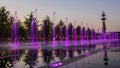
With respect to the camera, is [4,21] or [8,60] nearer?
[8,60]

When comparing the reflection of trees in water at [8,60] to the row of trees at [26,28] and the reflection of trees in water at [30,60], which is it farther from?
the row of trees at [26,28]

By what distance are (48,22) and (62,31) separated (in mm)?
19301

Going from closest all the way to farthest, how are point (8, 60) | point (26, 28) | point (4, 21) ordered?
point (8, 60)
point (4, 21)
point (26, 28)

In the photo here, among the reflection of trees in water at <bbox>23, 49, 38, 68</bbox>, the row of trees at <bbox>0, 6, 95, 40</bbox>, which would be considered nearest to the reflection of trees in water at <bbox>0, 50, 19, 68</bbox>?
the reflection of trees in water at <bbox>23, 49, 38, 68</bbox>

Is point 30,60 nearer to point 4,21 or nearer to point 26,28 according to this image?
point 4,21

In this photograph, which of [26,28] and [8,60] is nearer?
[8,60]

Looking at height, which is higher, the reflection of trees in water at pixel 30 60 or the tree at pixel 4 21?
the tree at pixel 4 21

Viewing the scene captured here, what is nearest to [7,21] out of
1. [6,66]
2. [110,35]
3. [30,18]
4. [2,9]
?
[2,9]

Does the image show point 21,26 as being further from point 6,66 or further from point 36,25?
point 6,66

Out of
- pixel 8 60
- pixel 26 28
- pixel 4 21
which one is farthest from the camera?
pixel 26 28

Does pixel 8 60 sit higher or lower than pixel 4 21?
lower

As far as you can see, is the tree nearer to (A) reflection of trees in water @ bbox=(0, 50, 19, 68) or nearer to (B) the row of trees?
(B) the row of trees

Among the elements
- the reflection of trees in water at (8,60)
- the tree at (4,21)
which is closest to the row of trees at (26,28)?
the tree at (4,21)

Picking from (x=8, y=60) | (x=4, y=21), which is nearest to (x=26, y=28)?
(x=4, y=21)
